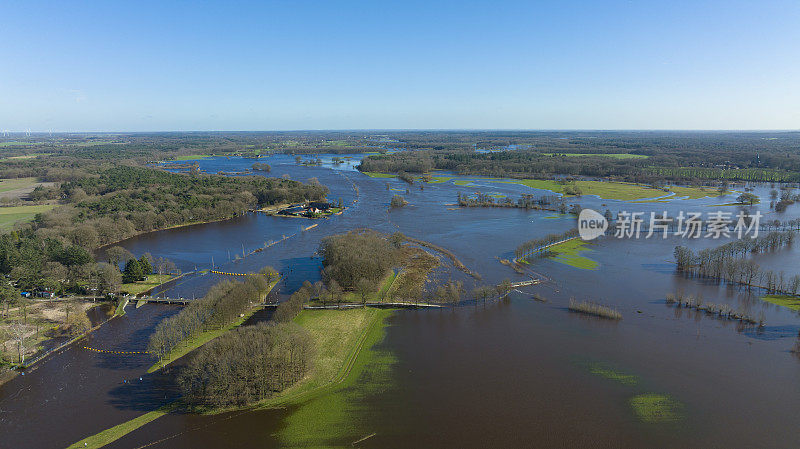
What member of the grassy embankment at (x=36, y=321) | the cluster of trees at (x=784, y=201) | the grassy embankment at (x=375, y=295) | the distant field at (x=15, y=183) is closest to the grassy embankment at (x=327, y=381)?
the grassy embankment at (x=375, y=295)

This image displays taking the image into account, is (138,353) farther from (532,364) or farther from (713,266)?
(713,266)

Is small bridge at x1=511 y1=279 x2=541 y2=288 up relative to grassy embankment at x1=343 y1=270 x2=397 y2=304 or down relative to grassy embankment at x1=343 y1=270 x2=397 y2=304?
up

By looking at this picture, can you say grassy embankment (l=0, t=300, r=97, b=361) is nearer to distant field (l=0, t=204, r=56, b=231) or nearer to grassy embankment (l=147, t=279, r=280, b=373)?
grassy embankment (l=147, t=279, r=280, b=373)

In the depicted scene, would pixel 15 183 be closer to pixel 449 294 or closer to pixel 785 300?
pixel 449 294

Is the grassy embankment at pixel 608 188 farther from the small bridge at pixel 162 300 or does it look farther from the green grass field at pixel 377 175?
the small bridge at pixel 162 300

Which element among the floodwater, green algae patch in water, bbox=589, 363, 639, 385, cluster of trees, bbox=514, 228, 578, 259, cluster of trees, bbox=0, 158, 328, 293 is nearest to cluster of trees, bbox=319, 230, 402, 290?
the floodwater

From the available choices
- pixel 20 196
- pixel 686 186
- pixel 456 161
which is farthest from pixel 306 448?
pixel 456 161
